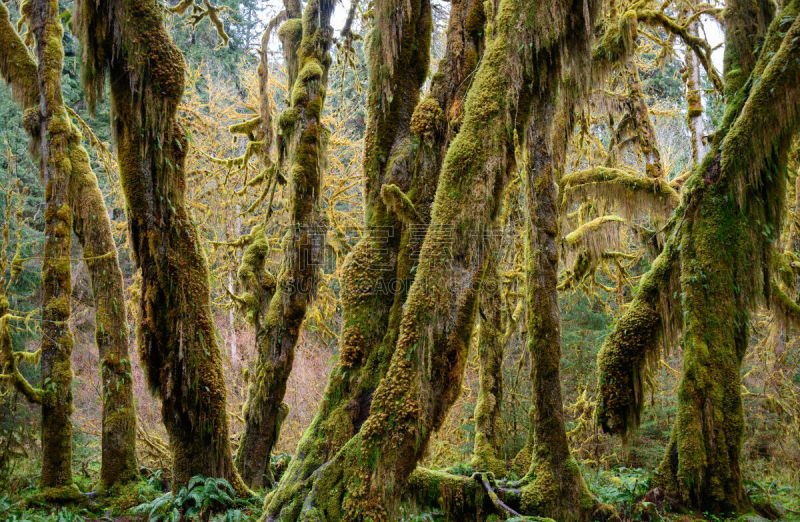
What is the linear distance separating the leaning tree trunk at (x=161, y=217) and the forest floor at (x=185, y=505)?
329mm

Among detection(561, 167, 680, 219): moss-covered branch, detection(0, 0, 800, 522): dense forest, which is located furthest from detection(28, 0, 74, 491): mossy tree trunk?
detection(561, 167, 680, 219): moss-covered branch

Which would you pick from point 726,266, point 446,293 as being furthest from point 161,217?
point 726,266

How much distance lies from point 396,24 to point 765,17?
5.24 m

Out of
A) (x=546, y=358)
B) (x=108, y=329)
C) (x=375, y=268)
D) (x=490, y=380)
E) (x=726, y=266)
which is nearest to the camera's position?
(x=375, y=268)

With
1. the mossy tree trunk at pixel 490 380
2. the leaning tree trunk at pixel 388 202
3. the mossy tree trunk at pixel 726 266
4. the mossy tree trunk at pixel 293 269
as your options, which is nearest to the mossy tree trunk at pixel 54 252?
the mossy tree trunk at pixel 293 269

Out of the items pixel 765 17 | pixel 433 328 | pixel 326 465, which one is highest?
pixel 765 17

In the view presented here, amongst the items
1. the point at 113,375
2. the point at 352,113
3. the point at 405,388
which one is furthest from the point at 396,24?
the point at 352,113

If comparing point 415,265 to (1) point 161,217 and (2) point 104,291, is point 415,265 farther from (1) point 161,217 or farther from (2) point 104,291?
(2) point 104,291

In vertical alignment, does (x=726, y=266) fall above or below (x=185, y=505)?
above

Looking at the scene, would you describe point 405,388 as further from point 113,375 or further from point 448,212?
point 113,375

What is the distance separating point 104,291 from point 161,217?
271 centimetres

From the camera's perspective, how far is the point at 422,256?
4008mm

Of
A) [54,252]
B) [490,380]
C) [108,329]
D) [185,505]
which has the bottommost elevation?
[185,505]

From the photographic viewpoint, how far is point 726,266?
20.0 feet
